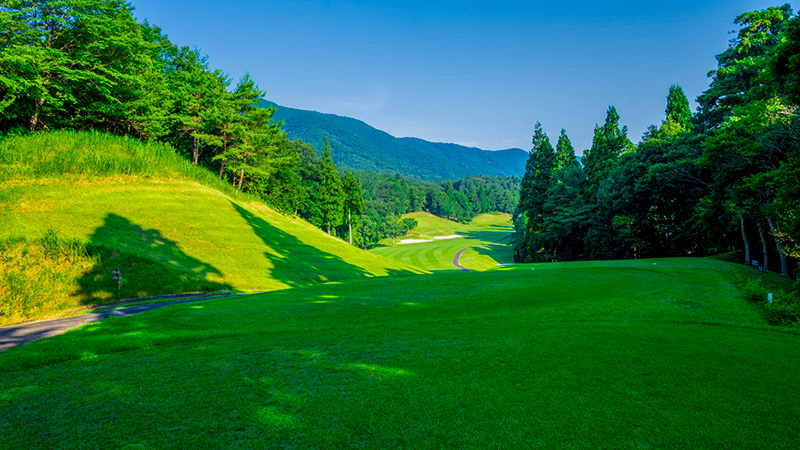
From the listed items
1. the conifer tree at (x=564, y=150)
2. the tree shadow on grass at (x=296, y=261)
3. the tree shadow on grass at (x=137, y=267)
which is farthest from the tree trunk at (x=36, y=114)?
the conifer tree at (x=564, y=150)

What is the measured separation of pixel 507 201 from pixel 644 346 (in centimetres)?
18328

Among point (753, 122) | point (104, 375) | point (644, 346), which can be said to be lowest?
point (104, 375)

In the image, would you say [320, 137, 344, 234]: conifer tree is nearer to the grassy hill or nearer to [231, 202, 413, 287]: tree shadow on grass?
the grassy hill

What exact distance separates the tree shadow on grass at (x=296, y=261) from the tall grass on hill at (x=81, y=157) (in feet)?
21.3

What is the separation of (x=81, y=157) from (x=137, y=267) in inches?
476

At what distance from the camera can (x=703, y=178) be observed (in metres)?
31.4

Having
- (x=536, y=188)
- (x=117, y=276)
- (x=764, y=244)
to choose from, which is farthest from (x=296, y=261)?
(x=536, y=188)

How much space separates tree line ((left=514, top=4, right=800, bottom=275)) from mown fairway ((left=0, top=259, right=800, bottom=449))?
13.6m

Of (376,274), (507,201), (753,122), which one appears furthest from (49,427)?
(507,201)

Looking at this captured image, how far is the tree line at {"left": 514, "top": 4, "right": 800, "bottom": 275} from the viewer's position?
57.8 ft

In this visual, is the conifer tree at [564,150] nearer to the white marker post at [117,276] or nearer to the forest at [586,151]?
the forest at [586,151]

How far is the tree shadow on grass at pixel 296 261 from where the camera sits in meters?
21.5

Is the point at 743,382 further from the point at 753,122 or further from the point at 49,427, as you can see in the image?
the point at 753,122

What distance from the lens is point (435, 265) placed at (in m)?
55.1
